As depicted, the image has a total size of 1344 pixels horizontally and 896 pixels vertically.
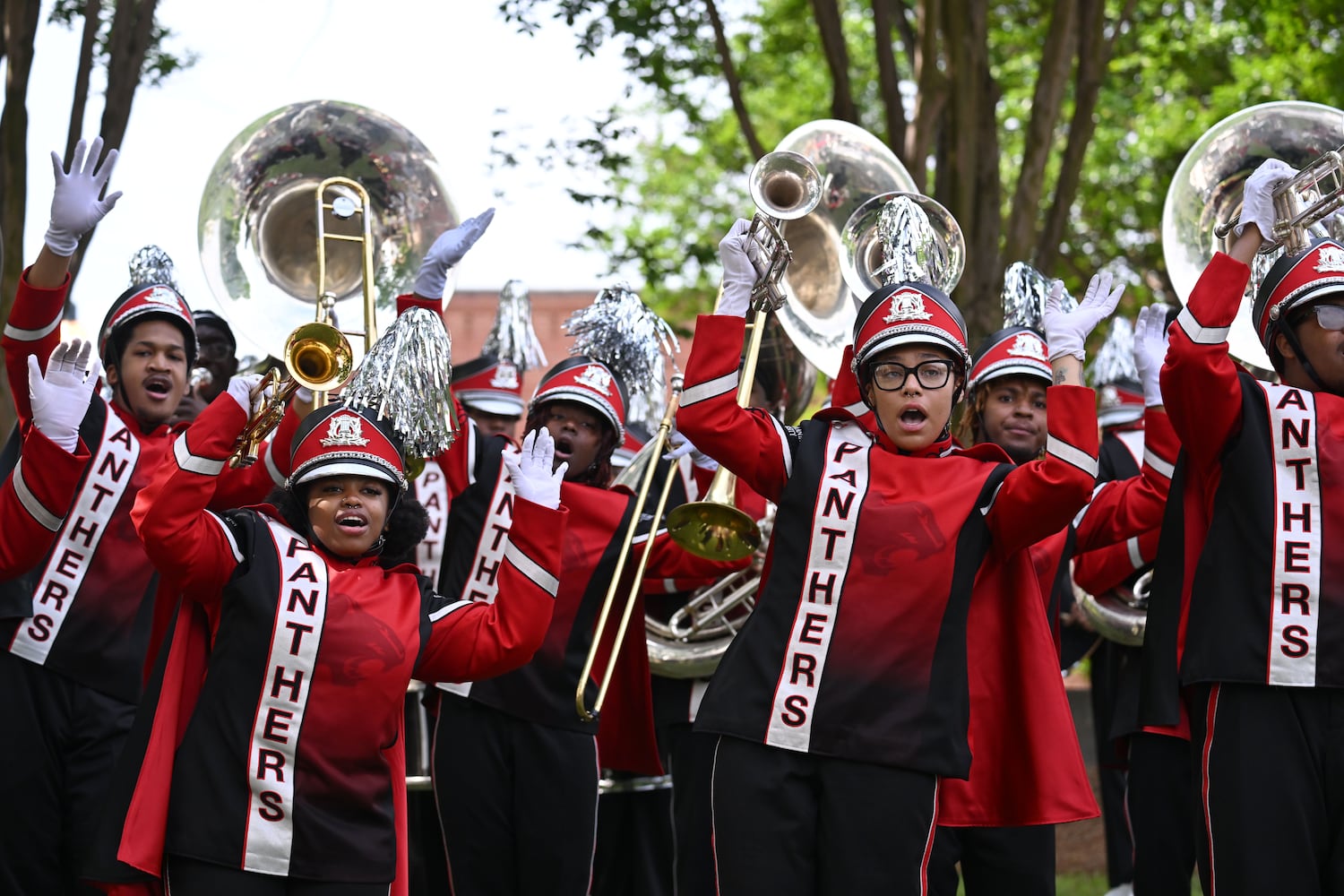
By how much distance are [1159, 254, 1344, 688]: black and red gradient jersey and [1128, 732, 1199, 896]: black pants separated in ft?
6.59

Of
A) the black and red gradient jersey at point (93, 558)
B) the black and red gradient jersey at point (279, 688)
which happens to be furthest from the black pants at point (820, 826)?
the black and red gradient jersey at point (93, 558)

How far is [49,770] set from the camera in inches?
233

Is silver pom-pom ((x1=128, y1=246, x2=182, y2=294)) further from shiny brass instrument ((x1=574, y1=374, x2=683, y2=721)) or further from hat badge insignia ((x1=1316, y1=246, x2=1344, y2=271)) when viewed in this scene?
hat badge insignia ((x1=1316, y1=246, x2=1344, y2=271))

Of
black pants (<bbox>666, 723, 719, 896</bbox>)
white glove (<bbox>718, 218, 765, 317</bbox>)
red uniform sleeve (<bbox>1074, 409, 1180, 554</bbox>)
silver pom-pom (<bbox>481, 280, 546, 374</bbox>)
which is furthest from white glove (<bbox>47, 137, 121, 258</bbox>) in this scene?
red uniform sleeve (<bbox>1074, 409, 1180, 554</bbox>)

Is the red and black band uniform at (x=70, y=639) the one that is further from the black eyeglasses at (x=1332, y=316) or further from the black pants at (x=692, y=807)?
the black eyeglasses at (x=1332, y=316)

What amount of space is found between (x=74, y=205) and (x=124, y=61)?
2.82 meters

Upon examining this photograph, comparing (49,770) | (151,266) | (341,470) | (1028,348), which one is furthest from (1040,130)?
(49,770)

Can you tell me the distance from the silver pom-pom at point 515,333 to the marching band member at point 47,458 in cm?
333

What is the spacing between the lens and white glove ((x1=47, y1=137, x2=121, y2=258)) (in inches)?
228

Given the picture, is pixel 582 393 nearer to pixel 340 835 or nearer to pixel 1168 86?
pixel 340 835

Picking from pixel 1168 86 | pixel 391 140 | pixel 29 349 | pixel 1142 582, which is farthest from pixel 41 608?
pixel 1168 86

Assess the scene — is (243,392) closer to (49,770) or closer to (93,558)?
(93,558)

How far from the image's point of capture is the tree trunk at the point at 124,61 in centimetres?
830

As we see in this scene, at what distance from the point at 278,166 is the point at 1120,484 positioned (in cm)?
345
